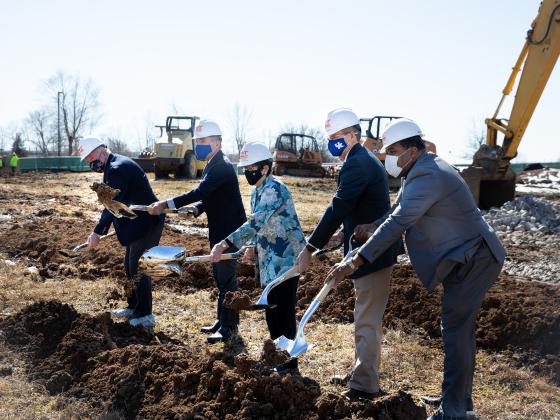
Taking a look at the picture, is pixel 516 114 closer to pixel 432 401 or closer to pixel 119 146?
pixel 432 401

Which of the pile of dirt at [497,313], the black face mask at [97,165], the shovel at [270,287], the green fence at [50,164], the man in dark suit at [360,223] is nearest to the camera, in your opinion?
the man in dark suit at [360,223]

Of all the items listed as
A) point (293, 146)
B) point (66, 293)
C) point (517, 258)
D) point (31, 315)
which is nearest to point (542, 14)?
point (517, 258)

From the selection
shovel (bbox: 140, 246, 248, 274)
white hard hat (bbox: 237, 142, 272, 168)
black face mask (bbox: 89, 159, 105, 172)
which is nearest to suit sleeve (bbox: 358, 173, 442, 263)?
white hard hat (bbox: 237, 142, 272, 168)

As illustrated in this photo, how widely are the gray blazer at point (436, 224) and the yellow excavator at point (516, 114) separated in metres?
12.0

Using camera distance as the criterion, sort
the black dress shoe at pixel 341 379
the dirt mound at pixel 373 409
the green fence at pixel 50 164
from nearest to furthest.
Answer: the dirt mound at pixel 373 409 < the black dress shoe at pixel 341 379 < the green fence at pixel 50 164

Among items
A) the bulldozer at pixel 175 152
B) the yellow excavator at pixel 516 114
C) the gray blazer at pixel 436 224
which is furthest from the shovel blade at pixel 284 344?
the bulldozer at pixel 175 152

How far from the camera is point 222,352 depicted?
579 centimetres

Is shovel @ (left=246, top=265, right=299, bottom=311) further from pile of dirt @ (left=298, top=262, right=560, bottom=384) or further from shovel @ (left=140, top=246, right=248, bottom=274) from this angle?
pile of dirt @ (left=298, top=262, right=560, bottom=384)

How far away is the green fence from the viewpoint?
130ft

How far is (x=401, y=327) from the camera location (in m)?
6.84

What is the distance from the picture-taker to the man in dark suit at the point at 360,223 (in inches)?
182

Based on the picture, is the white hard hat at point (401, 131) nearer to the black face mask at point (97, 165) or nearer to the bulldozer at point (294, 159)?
the black face mask at point (97, 165)

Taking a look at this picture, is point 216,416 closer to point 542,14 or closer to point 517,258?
point 517,258

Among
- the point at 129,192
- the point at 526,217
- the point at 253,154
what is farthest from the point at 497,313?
the point at 526,217
